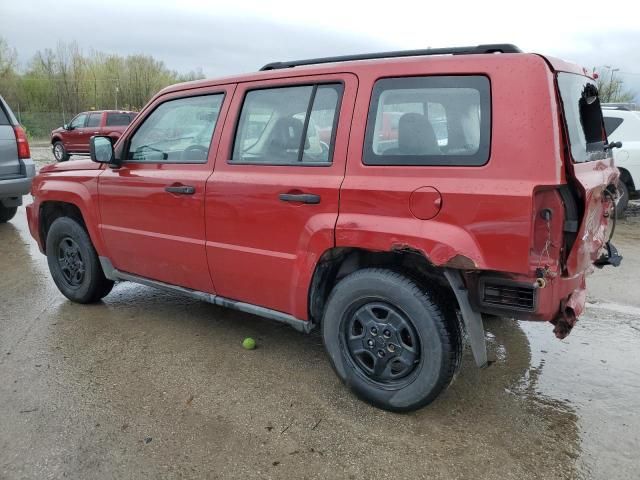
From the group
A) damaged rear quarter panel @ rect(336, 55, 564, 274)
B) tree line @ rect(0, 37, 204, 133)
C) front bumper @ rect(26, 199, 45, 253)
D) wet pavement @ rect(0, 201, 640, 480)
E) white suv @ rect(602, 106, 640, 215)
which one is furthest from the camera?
tree line @ rect(0, 37, 204, 133)

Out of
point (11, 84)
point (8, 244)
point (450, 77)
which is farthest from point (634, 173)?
point (11, 84)

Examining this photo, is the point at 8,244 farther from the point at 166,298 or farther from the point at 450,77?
the point at 450,77

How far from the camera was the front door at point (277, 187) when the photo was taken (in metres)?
3.04

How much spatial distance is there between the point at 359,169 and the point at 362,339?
3.13 feet

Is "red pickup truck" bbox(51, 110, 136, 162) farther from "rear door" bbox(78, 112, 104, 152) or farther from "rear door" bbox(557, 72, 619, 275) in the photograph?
"rear door" bbox(557, 72, 619, 275)

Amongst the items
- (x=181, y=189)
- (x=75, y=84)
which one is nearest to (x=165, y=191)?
(x=181, y=189)

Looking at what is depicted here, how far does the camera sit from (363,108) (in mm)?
2963

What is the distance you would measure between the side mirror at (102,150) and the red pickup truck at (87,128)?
1671cm

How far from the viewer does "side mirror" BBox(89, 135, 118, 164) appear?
13.3 ft

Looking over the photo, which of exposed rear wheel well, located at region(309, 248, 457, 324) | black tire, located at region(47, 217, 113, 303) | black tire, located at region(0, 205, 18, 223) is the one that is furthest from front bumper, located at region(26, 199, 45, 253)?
black tire, located at region(0, 205, 18, 223)

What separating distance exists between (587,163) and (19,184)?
23.5ft

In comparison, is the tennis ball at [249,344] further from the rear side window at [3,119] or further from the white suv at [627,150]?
the white suv at [627,150]

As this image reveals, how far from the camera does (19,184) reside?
7355 mm

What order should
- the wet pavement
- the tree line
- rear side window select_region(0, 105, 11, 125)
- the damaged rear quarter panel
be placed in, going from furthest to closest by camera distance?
1. the tree line
2. rear side window select_region(0, 105, 11, 125)
3. the wet pavement
4. the damaged rear quarter panel
